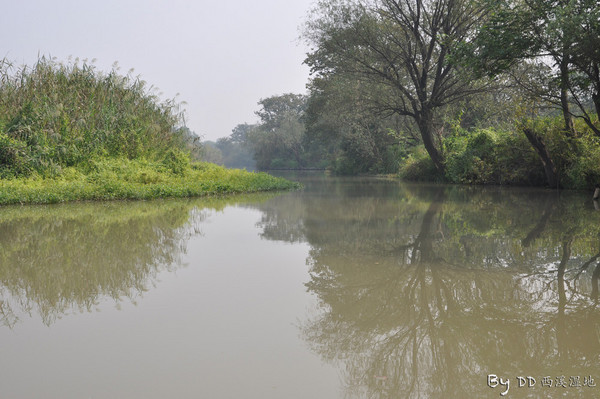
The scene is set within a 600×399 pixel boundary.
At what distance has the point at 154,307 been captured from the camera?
13.6 ft

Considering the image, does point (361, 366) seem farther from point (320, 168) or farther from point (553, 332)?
point (320, 168)

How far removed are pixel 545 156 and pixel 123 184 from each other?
14422mm

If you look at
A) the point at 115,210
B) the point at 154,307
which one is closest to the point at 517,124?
the point at 115,210

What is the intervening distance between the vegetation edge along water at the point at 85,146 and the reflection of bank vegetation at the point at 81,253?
7.91 feet

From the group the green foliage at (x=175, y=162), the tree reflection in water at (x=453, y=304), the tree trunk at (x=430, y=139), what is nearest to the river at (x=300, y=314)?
the tree reflection in water at (x=453, y=304)

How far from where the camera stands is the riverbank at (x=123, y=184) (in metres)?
12.5

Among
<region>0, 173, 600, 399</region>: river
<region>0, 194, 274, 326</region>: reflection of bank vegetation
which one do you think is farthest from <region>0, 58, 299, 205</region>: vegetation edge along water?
<region>0, 173, 600, 399</region>: river

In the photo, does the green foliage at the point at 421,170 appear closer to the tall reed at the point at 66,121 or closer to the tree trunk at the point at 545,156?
the tree trunk at the point at 545,156

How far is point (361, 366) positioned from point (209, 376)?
37.0 inches

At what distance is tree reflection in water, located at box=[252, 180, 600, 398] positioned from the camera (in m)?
2.99

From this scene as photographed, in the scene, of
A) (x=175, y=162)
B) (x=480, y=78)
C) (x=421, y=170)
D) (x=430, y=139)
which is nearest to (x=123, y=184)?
(x=175, y=162)

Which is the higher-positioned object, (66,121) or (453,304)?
(66,121)

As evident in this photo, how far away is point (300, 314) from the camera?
396cm

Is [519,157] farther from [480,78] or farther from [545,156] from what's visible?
[480,78]
